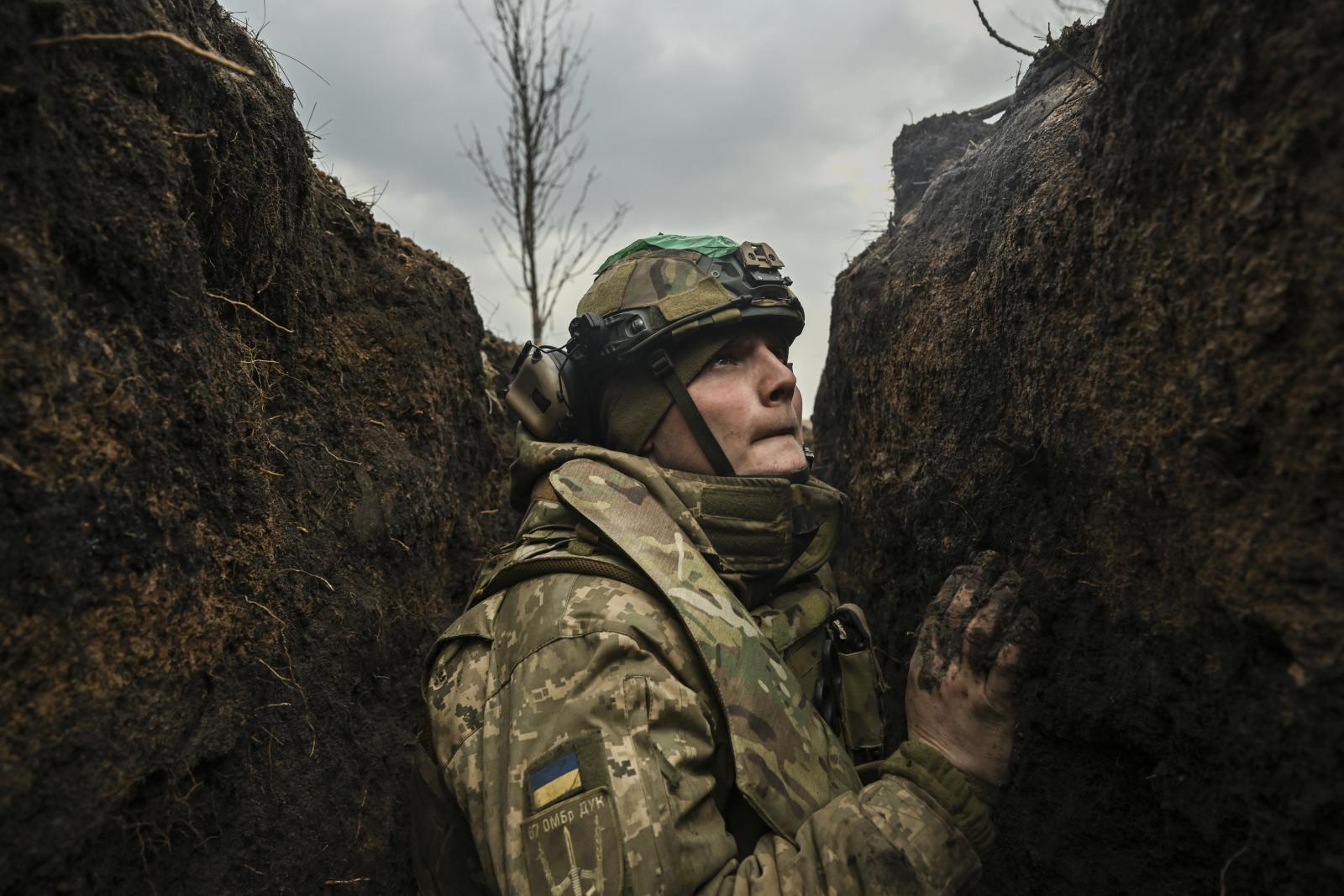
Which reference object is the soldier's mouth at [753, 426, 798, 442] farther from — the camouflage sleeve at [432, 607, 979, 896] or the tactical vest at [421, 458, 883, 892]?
the camouflage sleeve at [432, 607, 979, 896]

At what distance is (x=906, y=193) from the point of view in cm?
425

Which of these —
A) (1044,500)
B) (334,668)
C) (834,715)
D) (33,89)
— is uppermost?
(33,89)

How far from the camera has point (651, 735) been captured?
80.5 inches

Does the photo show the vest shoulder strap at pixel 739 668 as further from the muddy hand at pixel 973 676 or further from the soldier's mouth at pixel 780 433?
the soldier's mouth at pixel 780 433

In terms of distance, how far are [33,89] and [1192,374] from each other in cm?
235

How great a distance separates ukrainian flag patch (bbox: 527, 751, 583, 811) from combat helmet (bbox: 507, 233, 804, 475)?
1.14 m

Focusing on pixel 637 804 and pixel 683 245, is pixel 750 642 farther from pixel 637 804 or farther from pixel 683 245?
pixel 683 245

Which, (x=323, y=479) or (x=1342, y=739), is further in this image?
(x=323, y=479)

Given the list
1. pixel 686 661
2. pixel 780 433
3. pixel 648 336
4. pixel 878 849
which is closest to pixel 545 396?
pixel 648 336

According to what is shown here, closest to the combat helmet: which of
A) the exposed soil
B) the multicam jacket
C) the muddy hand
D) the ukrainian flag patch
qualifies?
the multicam jacket

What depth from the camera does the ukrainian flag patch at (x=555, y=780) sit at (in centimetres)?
198

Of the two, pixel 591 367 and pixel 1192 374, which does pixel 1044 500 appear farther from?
pixel 591 367

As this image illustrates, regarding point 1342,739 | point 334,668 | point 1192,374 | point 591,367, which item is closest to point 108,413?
point 334,668

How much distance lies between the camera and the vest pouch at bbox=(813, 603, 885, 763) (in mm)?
2820
